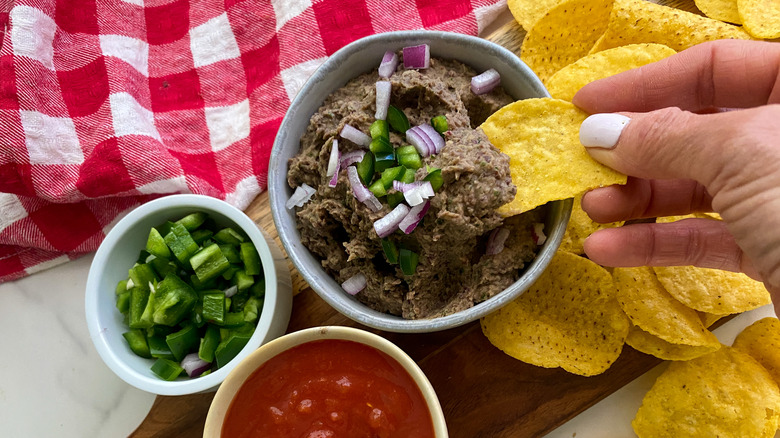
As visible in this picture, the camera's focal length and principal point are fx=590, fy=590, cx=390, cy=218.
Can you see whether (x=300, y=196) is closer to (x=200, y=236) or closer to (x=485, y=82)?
(x=200, y=236)

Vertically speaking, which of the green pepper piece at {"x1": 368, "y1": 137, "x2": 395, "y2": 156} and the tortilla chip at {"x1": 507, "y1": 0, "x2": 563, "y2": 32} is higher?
the tortilla chip at {"x1": 507, "y1": 0, "x2": 563, "y2": 32}

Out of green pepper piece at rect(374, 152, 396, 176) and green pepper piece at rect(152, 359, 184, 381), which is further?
green pepper piece at rect(152, 359, 184, 381)

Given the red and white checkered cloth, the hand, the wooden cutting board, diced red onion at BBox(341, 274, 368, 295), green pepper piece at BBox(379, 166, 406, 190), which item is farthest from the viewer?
the red and white checkered cloth

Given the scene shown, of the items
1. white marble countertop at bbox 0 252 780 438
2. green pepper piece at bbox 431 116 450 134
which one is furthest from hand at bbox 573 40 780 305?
white marble countertop at bbox 0 252 780 438

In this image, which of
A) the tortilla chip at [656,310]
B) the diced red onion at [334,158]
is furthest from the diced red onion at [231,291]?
the tortilla chip at [656,310]

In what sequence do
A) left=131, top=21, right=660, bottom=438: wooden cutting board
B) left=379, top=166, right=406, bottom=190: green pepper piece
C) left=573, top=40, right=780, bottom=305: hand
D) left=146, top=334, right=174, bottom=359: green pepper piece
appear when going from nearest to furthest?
left=573, top=40, right=780, bottom=305: hand, left=379, top=166, right=406, bottom=190: green pepper piece, left=146, top=334, right=174, bottom=359: green pepper piece, left=131, top=21, right=660, bottom=438: wooden cutting board

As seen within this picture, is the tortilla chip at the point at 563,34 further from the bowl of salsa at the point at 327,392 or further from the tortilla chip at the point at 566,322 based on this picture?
the bowl of salsa at the point at 327,392

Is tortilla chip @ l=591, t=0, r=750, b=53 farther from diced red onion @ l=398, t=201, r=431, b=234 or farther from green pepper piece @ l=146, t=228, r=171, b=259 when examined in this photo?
green pepper piece @ l=146, t=228, r=171, b=259
